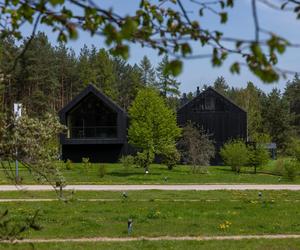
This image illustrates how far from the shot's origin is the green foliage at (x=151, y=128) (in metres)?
36.7

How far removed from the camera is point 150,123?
3728cm

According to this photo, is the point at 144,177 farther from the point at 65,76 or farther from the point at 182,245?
the point at 65,76

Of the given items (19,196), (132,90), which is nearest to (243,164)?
(19,196)

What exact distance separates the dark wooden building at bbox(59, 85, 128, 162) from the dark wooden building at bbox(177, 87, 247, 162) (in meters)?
6.24

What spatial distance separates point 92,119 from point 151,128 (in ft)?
32.8

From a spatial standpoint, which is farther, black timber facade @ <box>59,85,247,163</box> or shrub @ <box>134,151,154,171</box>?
black timber facade @ <box>59,85,247,163</box>

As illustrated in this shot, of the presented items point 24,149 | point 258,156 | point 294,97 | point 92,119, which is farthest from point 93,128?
point 294,97

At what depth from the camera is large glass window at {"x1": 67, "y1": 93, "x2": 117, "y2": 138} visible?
45.6m

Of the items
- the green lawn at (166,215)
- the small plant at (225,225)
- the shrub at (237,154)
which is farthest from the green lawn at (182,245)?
the shrub at (237,154)

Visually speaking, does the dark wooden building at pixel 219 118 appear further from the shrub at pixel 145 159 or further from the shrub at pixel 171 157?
the shrub at pixel 145 159

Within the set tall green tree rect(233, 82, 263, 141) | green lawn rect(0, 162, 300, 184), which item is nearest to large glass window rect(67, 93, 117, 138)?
green lawn rect(0, 162, 300, 184)

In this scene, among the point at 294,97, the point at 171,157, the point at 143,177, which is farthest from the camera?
the point at 294,97

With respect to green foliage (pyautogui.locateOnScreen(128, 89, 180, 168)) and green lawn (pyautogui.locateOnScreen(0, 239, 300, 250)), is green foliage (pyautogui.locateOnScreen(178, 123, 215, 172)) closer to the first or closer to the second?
green foliage (pyautogui.locateOnScreen(128, 89, 180, 168))

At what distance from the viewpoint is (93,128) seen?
45.7m
